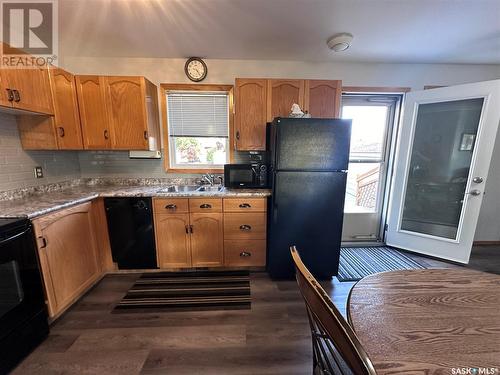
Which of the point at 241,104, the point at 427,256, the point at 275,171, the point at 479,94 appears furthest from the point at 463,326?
the point at 479,94

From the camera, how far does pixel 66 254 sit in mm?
1730

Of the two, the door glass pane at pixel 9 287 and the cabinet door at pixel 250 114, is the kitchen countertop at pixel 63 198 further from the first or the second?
the cabinet door at pixel 250 114

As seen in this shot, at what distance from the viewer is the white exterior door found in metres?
2.28

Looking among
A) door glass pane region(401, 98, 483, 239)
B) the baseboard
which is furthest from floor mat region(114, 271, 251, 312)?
the baseboard

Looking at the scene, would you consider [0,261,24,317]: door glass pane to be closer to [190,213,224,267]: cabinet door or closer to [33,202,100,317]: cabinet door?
[33,202,100,317]: cabinet door

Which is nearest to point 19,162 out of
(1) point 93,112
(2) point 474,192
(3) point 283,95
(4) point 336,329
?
(1) point 93,112

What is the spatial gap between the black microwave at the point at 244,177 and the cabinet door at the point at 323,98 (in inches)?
35.6

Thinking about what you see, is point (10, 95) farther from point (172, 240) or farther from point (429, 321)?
point (429, 321)

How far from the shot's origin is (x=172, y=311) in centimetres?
179

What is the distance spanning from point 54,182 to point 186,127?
61.9 inches

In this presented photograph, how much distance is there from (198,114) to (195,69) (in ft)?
1.66

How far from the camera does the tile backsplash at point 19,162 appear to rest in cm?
187

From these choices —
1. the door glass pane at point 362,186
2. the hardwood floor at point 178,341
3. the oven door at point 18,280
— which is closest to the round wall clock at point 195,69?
the oven door at point 18,280

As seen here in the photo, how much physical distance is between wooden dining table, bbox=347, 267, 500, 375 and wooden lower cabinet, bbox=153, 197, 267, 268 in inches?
53.5
